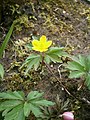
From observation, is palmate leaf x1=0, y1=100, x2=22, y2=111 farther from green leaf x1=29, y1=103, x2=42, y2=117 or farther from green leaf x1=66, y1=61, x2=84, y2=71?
green leaf x1=66, y1=61, x2=84, y2=71

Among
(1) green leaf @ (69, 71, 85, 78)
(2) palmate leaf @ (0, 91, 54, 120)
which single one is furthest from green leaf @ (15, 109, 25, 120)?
(1) green leaf @ (69, 71, 85, 78)

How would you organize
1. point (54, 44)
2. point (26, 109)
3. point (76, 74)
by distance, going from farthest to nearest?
point (54, 44), point (76, 74), point (26, 109)

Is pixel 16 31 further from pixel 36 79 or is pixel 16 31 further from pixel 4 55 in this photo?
pixel 36 79

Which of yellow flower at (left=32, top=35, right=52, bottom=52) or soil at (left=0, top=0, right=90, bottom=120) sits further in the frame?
soil at (left=0, top=0, right=90, bottom=120)

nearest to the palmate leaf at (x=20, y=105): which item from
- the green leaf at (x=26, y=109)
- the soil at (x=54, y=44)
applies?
the green leaf at (x=26, y=109)

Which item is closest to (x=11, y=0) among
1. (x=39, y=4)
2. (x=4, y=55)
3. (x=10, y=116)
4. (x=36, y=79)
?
(x=39, y=4)

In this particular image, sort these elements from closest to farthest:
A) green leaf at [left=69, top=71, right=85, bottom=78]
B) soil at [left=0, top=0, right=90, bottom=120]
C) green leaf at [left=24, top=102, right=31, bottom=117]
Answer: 1. green leaf at [left=24, top=102, right=31, bottom=117]
2. green leaf at [left=69, top=71, right=85, bottom=78]
3. soil at [left=0, top=0, right=90, bottom=120]

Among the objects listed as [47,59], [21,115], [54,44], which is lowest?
[21,115]

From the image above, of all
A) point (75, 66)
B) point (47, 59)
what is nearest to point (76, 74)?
point (75, 66)

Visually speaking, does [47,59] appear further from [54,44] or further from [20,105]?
[54,44]
